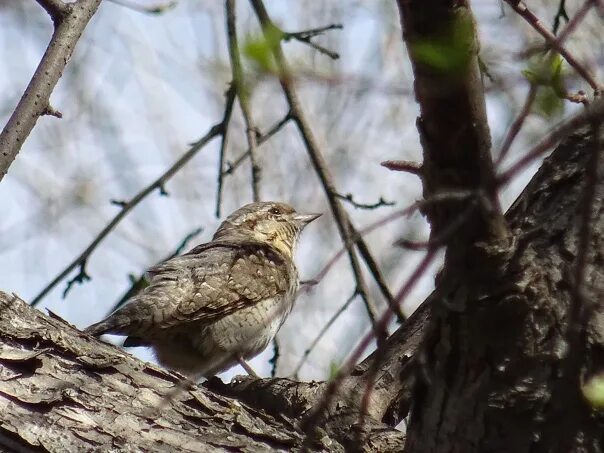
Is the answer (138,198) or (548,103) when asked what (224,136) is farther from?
(548,103)

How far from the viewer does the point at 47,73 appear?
3.91m

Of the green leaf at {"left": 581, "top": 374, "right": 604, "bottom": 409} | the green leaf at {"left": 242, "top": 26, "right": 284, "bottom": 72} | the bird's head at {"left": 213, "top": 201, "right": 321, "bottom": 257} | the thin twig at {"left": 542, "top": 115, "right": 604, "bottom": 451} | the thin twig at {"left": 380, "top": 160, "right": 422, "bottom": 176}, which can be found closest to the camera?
the thin twig at {"left": 542, "top": 115, "right": 604, "bottom": 451}

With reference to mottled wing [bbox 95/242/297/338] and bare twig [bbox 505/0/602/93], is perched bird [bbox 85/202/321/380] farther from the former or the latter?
bare twig [bbox 505/0/602/93]

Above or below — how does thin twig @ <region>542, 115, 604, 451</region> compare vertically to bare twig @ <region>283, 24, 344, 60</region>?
below

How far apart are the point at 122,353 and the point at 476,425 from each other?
1780 mm

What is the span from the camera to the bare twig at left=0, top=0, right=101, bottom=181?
147 inches

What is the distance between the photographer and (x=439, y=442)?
242cm

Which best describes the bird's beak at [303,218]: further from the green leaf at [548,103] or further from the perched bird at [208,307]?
the green leaf at [548,103]

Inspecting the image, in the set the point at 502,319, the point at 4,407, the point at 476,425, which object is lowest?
the point at 4,407

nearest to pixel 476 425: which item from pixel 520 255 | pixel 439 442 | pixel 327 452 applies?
pixel 439 442

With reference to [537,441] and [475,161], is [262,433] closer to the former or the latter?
[537,441]

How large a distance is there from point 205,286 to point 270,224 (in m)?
1.89

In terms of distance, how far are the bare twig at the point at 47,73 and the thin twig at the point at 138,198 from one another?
1353mm

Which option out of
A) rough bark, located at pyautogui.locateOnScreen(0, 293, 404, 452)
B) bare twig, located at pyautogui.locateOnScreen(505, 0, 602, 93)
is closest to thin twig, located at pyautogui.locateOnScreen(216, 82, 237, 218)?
rough bark, located at pyautogui.locateOnScreen(0, 293, 404, 452)
